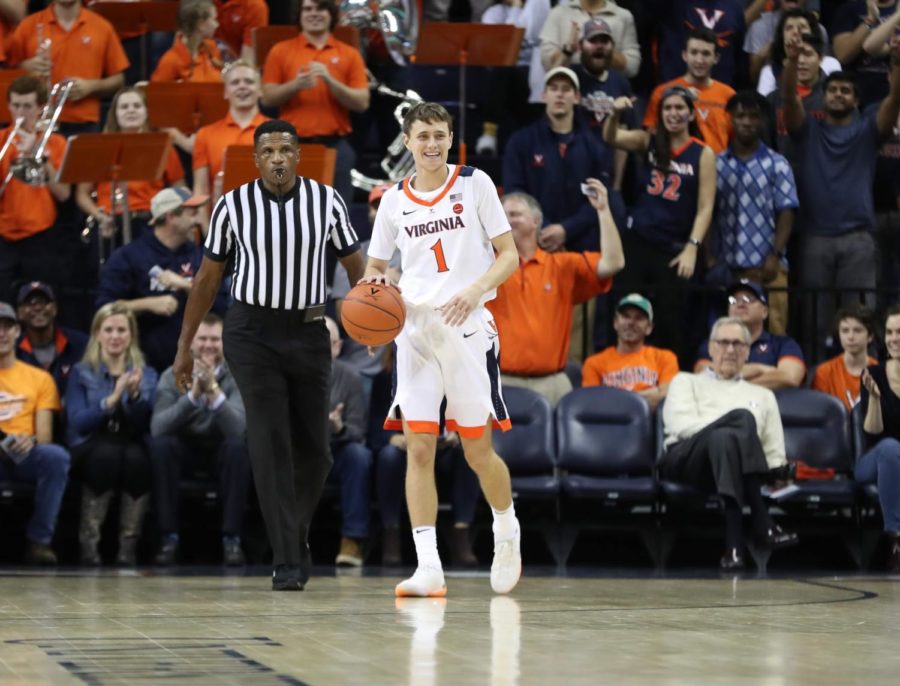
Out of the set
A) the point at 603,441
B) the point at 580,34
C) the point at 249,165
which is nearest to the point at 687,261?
the point at 603,441

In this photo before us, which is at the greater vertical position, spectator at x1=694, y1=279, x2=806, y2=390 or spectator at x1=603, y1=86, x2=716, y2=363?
spectator at x1=603, y1=86, x2=716, y2=363

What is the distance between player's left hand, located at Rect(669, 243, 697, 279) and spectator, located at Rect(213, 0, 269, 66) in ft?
14.4

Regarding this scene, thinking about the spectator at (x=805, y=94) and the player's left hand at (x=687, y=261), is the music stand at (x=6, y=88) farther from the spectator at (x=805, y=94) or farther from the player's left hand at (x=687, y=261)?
the spectator at (x=805, y=94)

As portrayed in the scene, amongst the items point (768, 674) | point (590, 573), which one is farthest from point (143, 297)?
point (768, 674)

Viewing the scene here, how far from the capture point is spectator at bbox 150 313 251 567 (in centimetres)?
1019

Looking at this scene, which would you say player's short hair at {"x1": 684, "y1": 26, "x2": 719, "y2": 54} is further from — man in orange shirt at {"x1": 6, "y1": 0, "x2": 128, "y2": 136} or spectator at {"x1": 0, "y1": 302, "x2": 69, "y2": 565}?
spectator at {"x1": 0, "y1": 302, "x2": 69, "y2": 565}

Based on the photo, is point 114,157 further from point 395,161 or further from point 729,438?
point 729,438

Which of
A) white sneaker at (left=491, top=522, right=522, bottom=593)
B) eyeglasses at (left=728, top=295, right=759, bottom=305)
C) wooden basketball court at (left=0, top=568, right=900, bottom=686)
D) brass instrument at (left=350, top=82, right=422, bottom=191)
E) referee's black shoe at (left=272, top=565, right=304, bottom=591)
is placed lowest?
wooden basketball court at (left=0, top=568, right=900, bottom=686)

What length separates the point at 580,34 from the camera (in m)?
13.0

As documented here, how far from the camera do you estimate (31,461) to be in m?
10.2

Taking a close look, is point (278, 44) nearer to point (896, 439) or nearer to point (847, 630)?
point (896, 439)

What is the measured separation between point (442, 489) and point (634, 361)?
63.5 inches

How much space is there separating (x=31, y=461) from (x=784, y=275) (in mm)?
5352

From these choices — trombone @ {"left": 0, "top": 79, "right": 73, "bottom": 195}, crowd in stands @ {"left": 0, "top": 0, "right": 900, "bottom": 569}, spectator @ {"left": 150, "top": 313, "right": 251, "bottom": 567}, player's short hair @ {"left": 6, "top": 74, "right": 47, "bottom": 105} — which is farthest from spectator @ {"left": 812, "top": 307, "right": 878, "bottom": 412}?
player's short hair @ {"left": 6, "top": 74, "right": 47, "bottom": 105}
